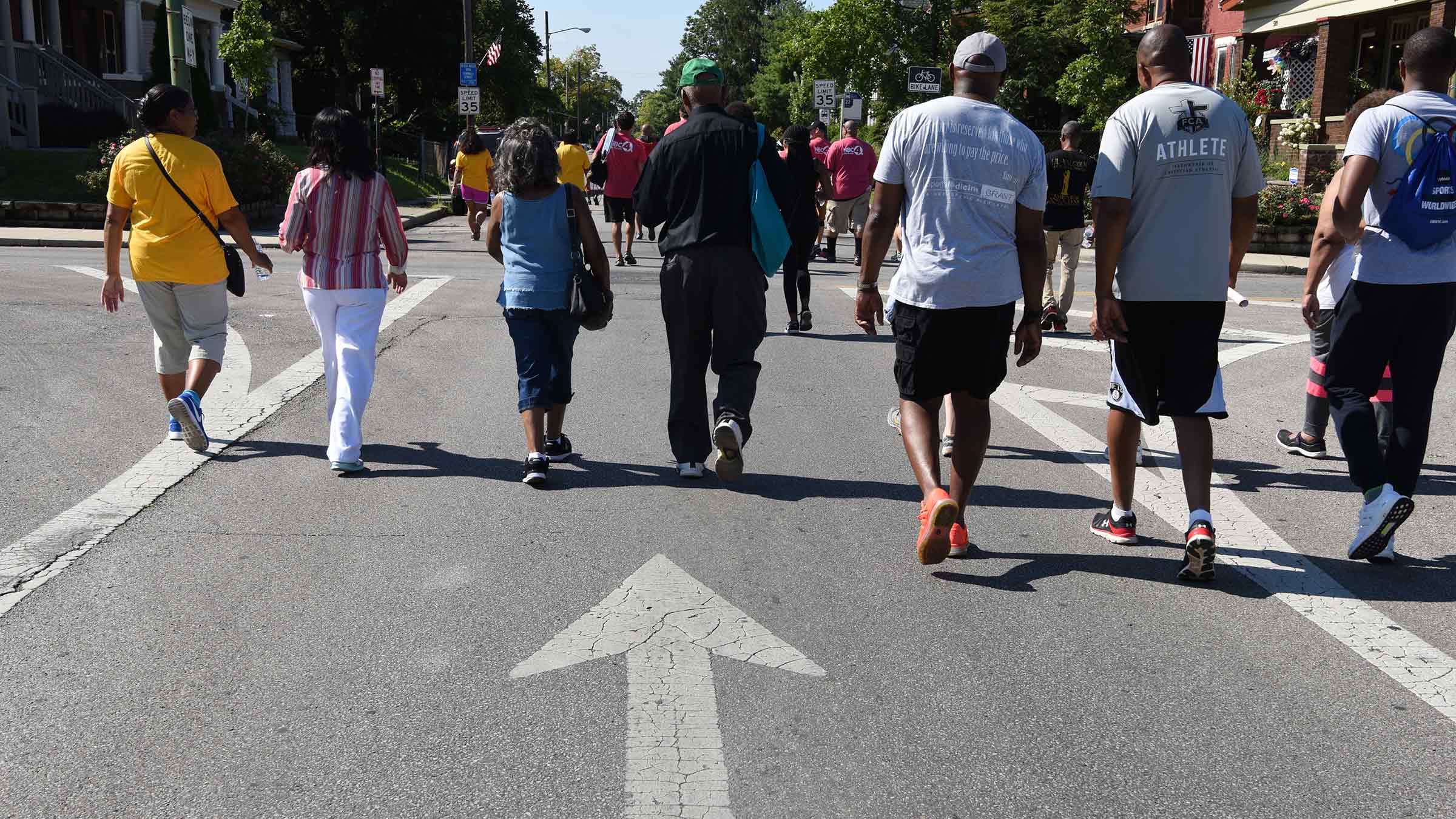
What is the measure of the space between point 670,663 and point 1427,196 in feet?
11.6

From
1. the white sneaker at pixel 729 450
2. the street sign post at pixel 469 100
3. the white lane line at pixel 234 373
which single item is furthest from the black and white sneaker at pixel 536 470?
the street sign post at pixel 469 100

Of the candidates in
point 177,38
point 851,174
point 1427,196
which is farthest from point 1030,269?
point 177,38

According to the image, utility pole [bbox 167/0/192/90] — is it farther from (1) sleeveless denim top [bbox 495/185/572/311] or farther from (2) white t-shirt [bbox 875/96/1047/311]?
(2) white t-shirt [bbox 875/96/1047/311]

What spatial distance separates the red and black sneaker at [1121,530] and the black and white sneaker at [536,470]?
2556 mm

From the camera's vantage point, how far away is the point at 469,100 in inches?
1266

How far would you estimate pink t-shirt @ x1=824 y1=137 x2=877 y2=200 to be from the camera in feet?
53.9

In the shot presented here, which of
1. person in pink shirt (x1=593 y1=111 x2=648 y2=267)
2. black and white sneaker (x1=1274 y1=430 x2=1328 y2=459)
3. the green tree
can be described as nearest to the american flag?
person in pink shirt (x1=593 y1=111 x2=648 y2=267)

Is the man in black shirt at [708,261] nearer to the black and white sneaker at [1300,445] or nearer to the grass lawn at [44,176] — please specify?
the black and white sneaker at [1300,445]

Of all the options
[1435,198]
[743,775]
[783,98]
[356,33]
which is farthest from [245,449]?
[783,98]

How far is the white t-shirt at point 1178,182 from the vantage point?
4.87 metres

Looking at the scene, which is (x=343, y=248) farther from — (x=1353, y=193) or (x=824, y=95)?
(x=824, y=95)

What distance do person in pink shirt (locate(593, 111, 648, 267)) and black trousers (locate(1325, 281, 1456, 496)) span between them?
12545mm

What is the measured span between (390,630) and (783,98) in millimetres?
98668

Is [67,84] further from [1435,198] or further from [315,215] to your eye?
[1435,198]
